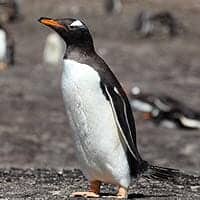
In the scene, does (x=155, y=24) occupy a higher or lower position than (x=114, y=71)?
lower

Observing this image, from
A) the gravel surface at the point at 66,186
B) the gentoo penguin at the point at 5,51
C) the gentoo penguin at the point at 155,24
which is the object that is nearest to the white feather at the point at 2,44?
the gentoo penguin at the point at 5,51

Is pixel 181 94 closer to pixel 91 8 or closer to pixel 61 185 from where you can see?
pixel 61 185

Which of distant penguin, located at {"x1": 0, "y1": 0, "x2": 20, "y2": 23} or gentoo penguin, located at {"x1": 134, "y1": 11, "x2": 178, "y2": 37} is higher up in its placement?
gentoo penguin, located at {"x1": 134, "y1": 11, "x2": 178, "y2": 37}

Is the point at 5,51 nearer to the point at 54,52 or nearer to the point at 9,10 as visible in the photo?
the point at 54,52

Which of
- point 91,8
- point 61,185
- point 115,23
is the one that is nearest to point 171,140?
point 61,185

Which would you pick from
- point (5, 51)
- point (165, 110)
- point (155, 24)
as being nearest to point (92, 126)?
point (165, 110)

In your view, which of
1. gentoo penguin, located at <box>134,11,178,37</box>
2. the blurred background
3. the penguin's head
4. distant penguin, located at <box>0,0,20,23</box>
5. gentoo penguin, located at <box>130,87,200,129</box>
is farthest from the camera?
distant penguin, located at <box>0,0,20,23</box>

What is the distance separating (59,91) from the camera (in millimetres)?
18953

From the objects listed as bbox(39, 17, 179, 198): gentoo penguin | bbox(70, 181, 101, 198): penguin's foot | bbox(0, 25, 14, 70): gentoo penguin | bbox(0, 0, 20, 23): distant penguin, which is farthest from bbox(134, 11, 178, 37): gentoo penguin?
bbox(39, 17, 179, 198): gentoo penguin

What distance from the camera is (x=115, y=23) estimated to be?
31.9 metres

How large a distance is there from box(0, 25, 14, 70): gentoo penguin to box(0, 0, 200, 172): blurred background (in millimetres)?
211

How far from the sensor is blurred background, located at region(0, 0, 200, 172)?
48.1 feet

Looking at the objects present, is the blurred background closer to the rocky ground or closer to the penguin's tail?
the rocky ground

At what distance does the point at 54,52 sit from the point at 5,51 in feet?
4.85
